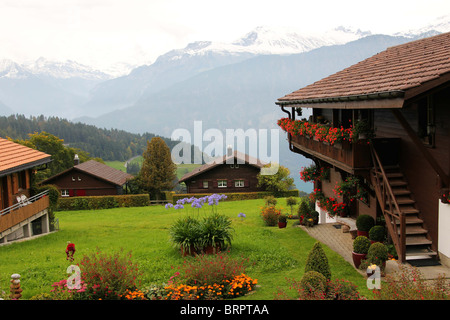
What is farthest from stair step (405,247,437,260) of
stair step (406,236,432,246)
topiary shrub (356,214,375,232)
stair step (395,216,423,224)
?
topiary shrub (356,214,375,232)

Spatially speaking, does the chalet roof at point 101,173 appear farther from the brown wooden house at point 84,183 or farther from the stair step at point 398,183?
the stair step at point 398,183

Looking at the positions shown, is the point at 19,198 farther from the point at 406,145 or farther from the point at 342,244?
the point at 406,145

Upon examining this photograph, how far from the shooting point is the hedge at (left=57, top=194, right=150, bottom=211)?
48.2 m

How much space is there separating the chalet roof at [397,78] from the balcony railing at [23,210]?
49.5 feet

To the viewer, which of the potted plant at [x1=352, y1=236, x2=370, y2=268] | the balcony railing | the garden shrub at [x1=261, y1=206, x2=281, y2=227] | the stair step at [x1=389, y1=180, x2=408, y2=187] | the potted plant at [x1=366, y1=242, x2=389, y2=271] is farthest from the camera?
the garden shrub at [x1=261, y1=206, x2=281, y2=227]

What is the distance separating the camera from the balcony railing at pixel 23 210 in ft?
71.4

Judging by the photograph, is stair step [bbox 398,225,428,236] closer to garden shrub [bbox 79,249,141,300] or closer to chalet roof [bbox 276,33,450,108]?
chalet roof [bbox 276,33,450,108]

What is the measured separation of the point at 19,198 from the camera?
2397 centimetres

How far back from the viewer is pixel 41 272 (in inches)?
542

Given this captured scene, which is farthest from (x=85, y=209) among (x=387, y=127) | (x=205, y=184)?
(x=387, y=127)

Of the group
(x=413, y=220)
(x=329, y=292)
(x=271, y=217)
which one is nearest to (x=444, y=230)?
(x=413, y=220)
